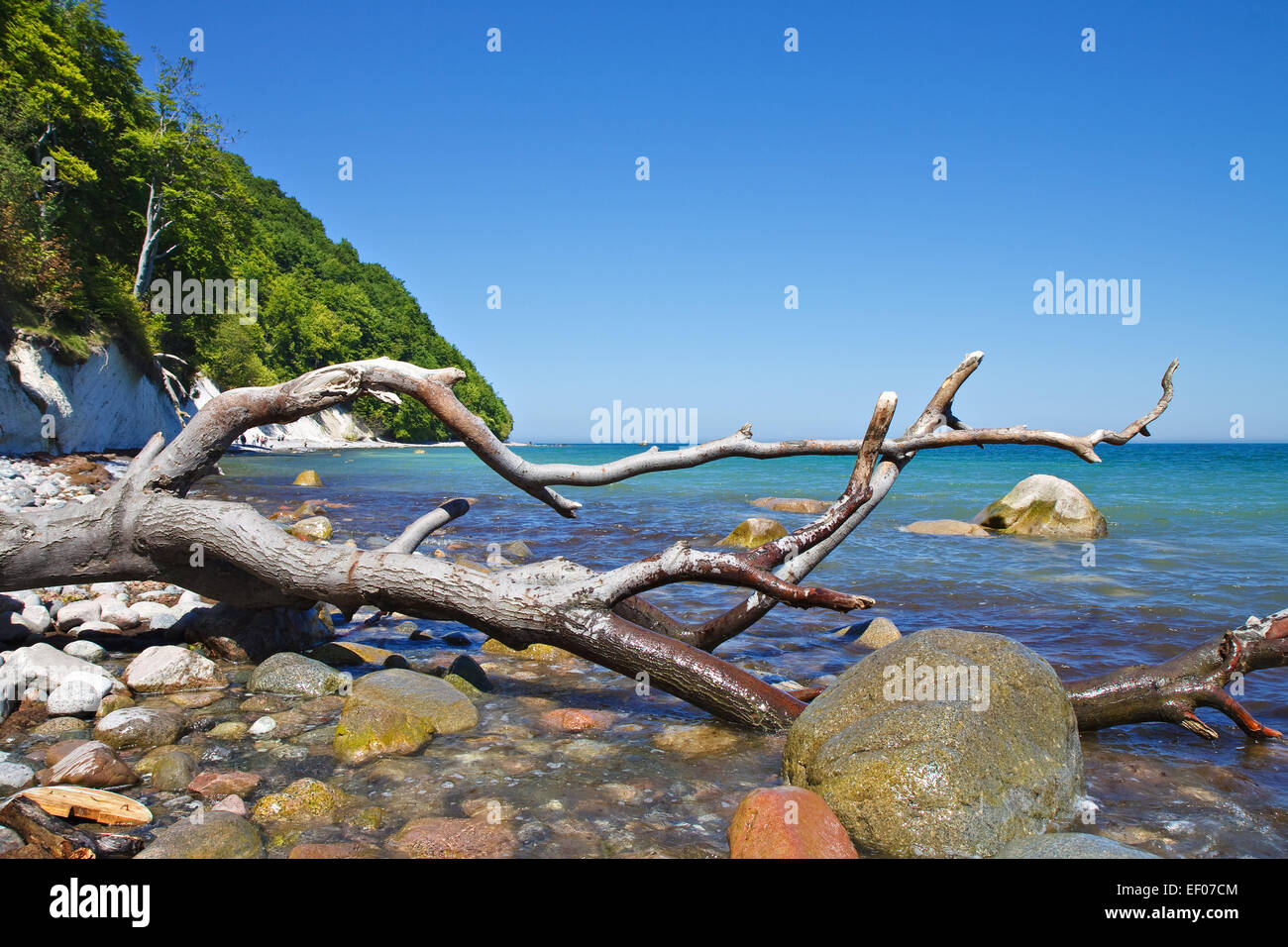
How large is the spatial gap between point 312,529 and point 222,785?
1097 centimetres

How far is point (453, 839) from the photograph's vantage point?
12.0 feet

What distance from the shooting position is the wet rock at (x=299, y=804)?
12.6 ft

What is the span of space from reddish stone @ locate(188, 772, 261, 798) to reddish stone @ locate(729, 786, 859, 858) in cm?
283

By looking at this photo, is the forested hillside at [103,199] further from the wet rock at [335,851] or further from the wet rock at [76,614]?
the wet rock at [335,851]

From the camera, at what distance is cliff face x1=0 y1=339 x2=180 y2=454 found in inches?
814

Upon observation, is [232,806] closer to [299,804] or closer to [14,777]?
[299,804]

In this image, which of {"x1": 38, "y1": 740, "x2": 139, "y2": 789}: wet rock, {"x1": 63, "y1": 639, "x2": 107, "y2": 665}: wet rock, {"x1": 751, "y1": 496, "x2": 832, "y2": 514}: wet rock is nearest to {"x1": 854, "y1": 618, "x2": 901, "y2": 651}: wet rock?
{"x1": 38, "y1": 740, "x2": 139, "y2": 789}: wet rock

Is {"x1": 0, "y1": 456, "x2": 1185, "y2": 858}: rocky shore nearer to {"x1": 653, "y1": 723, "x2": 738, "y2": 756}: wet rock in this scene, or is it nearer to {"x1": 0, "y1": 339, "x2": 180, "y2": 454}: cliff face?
{"x1": 653, "y1": 723, "x2": 738, "y2": 756}: wet rock

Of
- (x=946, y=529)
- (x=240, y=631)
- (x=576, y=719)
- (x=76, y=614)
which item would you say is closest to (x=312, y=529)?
(x=76, y=614)

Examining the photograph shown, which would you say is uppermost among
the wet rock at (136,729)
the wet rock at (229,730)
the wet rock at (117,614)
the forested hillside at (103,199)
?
the forested hillside at (103,199)

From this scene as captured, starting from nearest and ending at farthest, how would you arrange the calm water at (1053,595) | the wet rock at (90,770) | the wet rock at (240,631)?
the wet rock at (90,770) → the calm water at (1053,595) → the wet rock at (240,631)

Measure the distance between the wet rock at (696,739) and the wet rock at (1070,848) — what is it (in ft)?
6.46

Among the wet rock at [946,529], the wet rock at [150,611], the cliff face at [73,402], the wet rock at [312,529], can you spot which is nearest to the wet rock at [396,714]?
the wet rock at [150,611]

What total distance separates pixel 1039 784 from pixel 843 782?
3.50 ft
